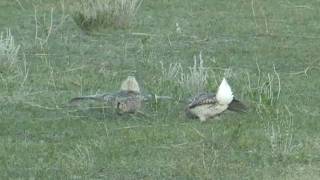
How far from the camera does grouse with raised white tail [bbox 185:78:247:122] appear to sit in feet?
23.1

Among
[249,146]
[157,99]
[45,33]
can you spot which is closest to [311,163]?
[249,146]

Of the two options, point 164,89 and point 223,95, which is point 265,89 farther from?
point 164,89

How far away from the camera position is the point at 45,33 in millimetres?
10594

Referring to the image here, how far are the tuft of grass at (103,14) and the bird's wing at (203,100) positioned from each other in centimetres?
383

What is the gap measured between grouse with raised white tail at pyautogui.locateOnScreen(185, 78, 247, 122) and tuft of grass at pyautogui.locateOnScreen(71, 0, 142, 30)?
391cm

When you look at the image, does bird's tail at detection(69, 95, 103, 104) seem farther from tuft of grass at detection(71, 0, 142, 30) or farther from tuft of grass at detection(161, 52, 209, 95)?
tuft of grass at detection(71, 0, 142, 30)

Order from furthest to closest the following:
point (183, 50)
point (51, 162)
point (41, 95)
Answer: point (183, 50), point (41, 95), point (51, 162)

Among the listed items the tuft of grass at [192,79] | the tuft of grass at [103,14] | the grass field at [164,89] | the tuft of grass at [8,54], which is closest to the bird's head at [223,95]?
the grass field at [164,89]

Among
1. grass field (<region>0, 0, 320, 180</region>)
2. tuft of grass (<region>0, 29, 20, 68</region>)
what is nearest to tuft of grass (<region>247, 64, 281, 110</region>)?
grass field (<region>0, 0, 320, 180</region>)

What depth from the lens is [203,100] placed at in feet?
23.4

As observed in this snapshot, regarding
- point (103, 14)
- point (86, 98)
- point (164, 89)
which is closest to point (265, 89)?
point (164, 89)

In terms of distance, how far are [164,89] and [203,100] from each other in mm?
976

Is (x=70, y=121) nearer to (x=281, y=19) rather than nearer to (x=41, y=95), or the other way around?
(x=41, y=95)

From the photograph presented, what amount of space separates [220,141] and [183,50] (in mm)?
3451
